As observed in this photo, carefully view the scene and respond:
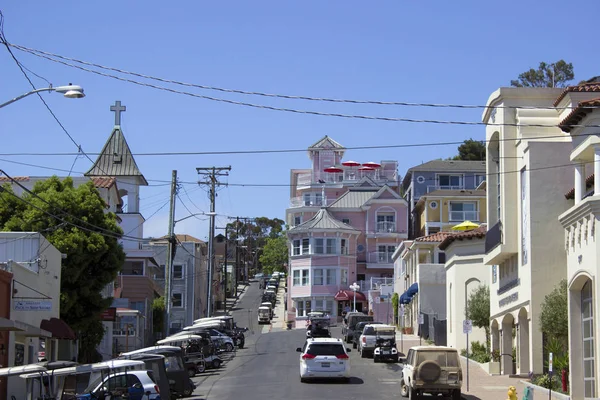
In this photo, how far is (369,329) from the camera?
50500 millimetres

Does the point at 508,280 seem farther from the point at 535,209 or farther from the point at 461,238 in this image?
the point at 461,238

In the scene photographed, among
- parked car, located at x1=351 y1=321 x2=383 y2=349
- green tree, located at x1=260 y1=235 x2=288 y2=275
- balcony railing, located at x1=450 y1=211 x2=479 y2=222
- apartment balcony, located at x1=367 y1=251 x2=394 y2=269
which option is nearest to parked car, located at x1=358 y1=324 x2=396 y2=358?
parked car, located at x1=351 y1=321 x2=383 y2=349

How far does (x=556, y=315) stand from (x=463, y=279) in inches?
664

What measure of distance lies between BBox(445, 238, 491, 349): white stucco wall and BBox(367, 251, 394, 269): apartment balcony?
48.1 m

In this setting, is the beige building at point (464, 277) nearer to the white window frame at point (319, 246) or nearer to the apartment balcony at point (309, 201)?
the white window frame at point (319, 246)

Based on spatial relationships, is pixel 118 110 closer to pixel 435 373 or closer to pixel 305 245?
pixel 305 245

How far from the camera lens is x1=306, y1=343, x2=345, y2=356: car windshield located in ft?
121

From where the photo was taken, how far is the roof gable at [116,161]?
223ft

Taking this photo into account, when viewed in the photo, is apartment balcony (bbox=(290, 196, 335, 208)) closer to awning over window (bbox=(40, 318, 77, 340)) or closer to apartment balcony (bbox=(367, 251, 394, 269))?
apartment balcony (bbox=(367, 251, 394, 269))

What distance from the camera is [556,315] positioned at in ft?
107

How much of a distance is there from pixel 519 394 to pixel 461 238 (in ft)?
59.7

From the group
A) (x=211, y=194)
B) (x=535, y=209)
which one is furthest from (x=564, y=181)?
(x=211, y=194)

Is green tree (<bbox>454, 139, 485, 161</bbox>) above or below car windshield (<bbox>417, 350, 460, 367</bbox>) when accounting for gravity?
above

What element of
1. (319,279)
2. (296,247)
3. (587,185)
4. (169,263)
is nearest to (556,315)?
(587,185)
